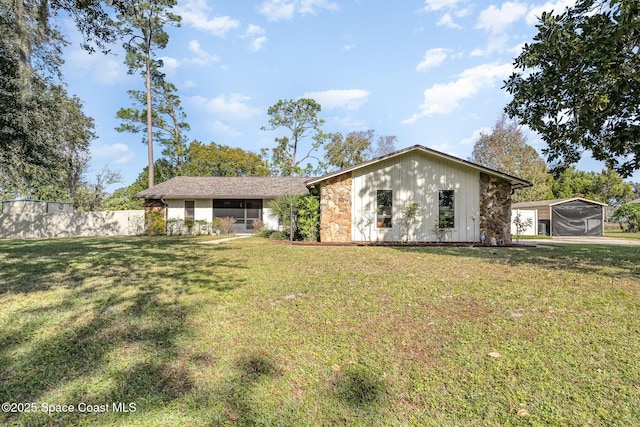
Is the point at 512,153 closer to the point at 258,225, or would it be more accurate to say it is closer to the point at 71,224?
the point at 258,225

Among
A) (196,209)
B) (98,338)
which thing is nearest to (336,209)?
(98,338)

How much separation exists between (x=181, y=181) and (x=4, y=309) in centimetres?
1782

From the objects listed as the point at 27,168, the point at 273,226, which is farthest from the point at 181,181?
the point at 27,168

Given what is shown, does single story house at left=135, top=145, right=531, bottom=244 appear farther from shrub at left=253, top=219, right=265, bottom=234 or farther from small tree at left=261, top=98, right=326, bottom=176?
small tree at left=261, top=98, right=326, bottom=176

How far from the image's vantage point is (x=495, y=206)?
12516 mm

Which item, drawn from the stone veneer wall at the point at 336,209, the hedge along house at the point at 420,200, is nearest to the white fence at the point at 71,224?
the stone veneer wall at the point at 336,209

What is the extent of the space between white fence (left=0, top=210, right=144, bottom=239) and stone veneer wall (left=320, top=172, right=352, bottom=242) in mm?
13134

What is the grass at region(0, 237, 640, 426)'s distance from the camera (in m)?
2.19

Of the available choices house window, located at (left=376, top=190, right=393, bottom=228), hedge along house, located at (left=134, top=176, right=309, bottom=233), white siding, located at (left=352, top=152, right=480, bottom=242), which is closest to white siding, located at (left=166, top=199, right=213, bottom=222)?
hedge along house, located at (left=134, top=176, right=309, bottom=233)

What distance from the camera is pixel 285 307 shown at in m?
4.04

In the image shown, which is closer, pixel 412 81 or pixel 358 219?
pixel 358 219

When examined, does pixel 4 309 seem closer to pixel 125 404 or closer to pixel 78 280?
pixel 78 280

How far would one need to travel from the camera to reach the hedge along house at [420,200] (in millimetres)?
12477

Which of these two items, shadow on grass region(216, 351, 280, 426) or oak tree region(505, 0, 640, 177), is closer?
shadow on grass region(216, 351, 280, 426)
